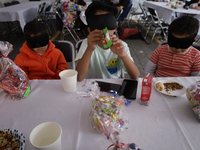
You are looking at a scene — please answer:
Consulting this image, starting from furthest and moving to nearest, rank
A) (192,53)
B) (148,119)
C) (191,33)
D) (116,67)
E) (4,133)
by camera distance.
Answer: (116,67), (192,53), (191,33), (148,119), (4,133)

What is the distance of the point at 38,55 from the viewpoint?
1149 mm

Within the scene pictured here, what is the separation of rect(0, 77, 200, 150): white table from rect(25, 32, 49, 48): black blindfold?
385 mm

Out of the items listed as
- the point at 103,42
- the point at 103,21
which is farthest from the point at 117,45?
the point at 103,21

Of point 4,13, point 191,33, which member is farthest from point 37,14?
point 191,33

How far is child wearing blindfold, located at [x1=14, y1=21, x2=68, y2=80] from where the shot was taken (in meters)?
1.05

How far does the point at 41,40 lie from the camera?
1044 millimetres

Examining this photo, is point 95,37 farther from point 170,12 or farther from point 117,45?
point 170,12

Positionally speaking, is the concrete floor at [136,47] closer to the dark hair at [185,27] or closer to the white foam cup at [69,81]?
the dark hair at [185,27]

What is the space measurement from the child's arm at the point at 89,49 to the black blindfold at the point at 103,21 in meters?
0.09

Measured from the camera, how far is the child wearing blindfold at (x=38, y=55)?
1.05m

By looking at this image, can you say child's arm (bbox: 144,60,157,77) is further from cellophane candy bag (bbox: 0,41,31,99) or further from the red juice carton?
cellophane candy bag (bbox: 0,41,31,99)

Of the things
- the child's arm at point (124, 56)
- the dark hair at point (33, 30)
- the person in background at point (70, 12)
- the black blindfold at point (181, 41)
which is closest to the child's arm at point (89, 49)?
the child's arm at point (124, 56)

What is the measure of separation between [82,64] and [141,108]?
0.55 meters

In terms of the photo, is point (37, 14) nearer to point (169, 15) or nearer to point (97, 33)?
point (169, 15)
